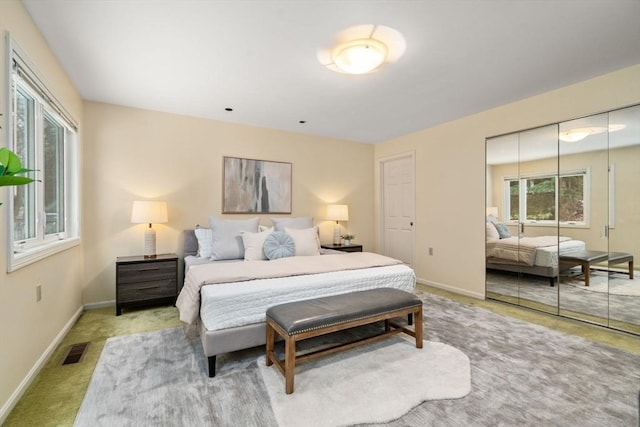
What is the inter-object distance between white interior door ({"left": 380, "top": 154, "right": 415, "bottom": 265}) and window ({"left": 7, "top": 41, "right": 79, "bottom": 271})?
457 cm

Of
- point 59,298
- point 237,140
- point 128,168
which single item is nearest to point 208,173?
point 237,140

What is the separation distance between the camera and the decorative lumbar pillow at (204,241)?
3.57 metres

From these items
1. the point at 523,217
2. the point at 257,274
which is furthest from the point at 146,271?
the point at 523,217

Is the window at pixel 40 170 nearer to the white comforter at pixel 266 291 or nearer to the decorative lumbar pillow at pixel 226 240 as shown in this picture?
the white comforter at pixel 266 291

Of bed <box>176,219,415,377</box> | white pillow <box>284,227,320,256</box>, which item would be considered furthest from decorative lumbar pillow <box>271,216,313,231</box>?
bed <box>176,219,415,377</box>

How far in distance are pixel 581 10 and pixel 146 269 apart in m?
4.50

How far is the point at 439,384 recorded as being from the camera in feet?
6.25

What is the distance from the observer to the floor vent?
2.21m

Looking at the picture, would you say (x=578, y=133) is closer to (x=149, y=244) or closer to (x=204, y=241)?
(x=204, y=241)

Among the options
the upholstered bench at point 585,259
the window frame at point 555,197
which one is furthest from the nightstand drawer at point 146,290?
the upholstered bench at point 585,259

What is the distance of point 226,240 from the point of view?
11.4 ft

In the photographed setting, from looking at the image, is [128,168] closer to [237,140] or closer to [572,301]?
[237,140]

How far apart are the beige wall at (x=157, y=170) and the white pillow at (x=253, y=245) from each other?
37.9 inches

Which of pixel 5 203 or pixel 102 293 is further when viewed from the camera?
pixel 102 293
